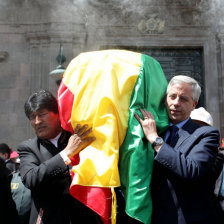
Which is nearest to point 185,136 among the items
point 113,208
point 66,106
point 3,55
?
point 113,208

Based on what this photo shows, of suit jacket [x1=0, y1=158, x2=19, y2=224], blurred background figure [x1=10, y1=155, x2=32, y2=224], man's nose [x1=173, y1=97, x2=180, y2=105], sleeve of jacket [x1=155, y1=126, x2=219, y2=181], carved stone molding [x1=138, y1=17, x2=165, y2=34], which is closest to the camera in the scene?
sleeve of jacket [x1=155, y1=126, x2=219, y2=181]

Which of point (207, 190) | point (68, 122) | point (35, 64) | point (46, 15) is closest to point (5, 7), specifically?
point (46, 15)

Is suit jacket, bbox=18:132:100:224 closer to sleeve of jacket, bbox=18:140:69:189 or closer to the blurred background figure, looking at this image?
sleeve of jacket, bbox=18:140:69:189

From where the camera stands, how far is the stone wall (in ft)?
24.7

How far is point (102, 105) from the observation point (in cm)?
191

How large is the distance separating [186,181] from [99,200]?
504 millimetres

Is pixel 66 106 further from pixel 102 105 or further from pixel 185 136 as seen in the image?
pixel 185 136

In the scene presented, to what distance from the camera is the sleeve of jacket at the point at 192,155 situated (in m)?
1.82

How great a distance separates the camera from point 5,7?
7.76m

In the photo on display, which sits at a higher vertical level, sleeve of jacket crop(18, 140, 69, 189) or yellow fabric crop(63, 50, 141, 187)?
yellow fabric crop(63, 50, 141, 187)

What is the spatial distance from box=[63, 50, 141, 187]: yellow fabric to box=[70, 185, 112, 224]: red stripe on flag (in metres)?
0.05

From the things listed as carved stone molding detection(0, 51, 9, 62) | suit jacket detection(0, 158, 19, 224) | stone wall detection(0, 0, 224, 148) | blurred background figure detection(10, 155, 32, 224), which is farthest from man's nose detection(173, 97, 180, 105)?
carved stone molding detection(0, 51, 9, 62)

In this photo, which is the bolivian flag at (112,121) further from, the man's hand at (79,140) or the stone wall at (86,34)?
the stone wall at (86,34)

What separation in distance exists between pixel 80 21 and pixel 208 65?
324 centimetres
